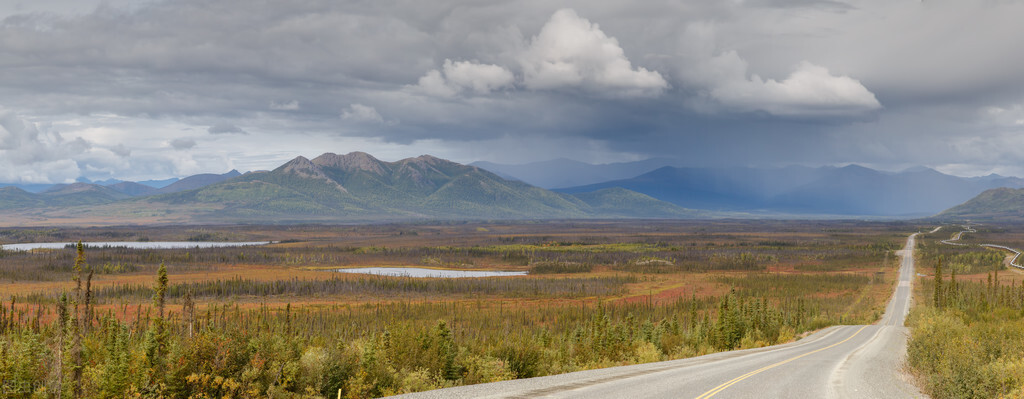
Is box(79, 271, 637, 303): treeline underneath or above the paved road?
underneath

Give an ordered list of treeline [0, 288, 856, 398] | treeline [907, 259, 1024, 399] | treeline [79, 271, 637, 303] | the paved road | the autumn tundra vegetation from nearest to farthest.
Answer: treeline [0, 288, 856, 398] → the autumn tundra vegetation → treeline [907, 259, 1024, 399] → the paved road → treeline [79, 271, 637, 303]

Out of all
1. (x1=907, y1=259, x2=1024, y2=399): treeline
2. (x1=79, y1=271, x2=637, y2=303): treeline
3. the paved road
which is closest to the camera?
(x1=907, y1=259, x2=1024, y2=399): treeline

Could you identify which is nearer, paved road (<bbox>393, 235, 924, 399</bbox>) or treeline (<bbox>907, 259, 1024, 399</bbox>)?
treeline (<bbox>907, 259, 1024, 399</bbox>)

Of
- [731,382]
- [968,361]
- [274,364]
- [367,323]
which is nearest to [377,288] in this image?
[367,323]

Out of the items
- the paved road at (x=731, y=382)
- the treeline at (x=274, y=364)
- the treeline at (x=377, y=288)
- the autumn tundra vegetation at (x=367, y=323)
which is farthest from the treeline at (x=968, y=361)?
the treeline at (x=377, y=288)

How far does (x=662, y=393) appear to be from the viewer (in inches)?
918

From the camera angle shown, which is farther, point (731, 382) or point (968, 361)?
point (731, 382)

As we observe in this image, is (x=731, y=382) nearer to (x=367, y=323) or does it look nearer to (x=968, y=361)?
(x=968, y=361)

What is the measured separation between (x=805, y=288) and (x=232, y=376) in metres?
159

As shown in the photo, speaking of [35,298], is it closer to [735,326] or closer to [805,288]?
[735,326]

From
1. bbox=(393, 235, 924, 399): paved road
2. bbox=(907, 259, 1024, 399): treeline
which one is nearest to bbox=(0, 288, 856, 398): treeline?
bbox=(393, 235, 924, 399): paved road

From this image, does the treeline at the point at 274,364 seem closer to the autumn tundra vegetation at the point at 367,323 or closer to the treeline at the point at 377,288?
the autumn tundra vegetation at the point at 367,323

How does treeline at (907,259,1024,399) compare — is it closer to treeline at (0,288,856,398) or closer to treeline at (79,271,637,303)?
treeline at (0,288,856,398)

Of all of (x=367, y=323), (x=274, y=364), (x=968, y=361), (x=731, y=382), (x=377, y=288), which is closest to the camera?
(x=274, y=364)
